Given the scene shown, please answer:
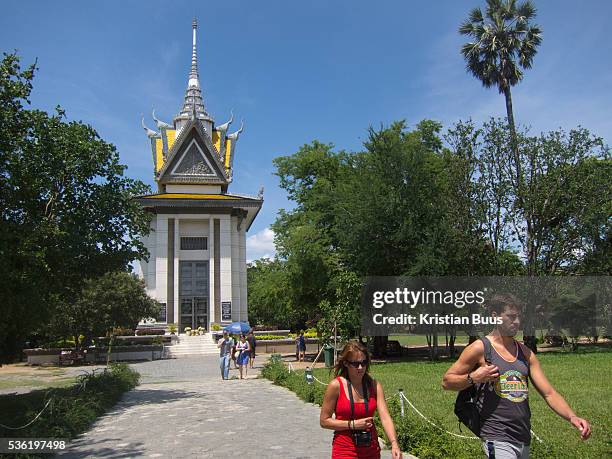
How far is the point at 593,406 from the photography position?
1095 centimetres

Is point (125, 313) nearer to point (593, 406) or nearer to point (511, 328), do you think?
point (593, 406)

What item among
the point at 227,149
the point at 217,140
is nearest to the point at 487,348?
the point at 227,149

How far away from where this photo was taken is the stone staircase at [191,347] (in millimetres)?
37353

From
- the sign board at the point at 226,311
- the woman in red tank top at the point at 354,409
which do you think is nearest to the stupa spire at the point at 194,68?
the sign board at the point at 226,311

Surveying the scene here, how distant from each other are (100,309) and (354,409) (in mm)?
29798

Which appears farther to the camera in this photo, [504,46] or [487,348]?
[504,46]

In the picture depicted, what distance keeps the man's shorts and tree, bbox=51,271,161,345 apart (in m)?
28.6

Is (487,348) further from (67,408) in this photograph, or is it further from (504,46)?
(504,46)

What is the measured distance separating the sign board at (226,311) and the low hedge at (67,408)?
28520mm

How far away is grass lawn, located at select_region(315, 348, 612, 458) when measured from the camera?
7.49 m

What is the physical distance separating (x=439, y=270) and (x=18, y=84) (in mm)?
17252

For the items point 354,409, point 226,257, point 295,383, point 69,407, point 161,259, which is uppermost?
point 226,257

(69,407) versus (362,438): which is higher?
(362,438)

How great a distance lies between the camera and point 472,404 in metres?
4.49
